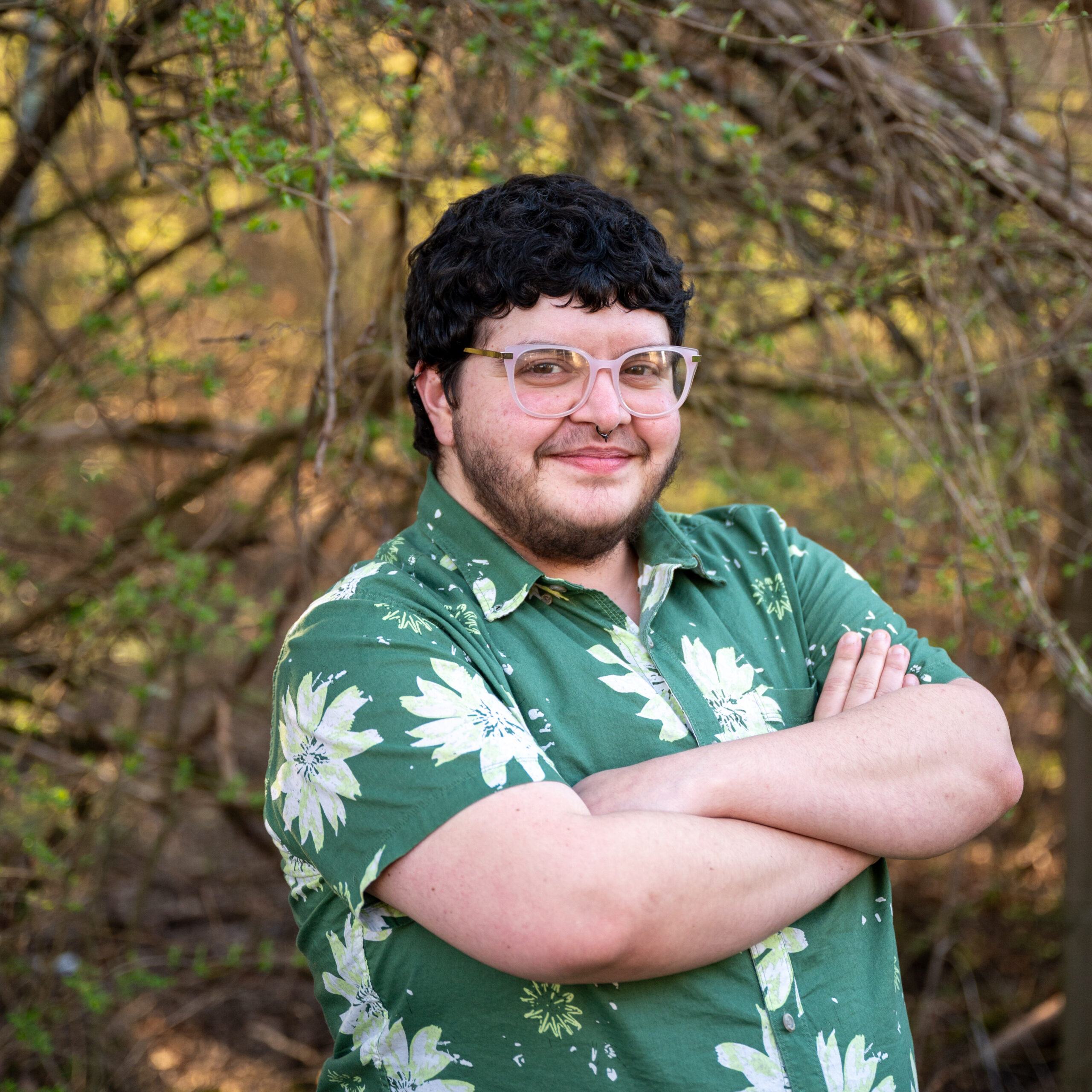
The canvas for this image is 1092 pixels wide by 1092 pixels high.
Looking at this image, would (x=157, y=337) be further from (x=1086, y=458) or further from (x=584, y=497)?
(x=1086, y=458)

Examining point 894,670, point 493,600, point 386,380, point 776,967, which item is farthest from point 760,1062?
point 386,380

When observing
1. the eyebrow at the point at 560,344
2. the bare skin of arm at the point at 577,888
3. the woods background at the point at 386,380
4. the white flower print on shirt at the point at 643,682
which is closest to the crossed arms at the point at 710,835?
the bare skin of arm at the point at 577,888

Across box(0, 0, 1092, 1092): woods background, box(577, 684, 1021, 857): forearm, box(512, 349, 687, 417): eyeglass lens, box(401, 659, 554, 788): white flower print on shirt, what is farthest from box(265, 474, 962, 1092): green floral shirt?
box(0, 0, 1092, 1092): woods background

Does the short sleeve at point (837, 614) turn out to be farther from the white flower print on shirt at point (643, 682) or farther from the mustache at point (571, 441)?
the mustache at point (571, 441)

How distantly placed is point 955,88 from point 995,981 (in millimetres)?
3520

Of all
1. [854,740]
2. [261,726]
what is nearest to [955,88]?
[854,740]

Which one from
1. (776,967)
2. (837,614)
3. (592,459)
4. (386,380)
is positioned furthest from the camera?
(386,380)

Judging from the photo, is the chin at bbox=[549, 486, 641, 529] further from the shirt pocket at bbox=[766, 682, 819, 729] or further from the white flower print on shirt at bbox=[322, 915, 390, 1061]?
the white flower print on shirt at bbox=[322, 915, 390, 1061]

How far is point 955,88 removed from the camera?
108 inches

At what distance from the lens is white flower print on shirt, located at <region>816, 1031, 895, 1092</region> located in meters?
1.37

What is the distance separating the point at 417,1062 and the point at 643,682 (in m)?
0.60

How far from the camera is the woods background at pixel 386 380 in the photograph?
2328 mm

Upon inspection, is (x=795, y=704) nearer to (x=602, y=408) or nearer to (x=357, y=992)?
(x=602, y=408)

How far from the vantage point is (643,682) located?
1.51 meters
